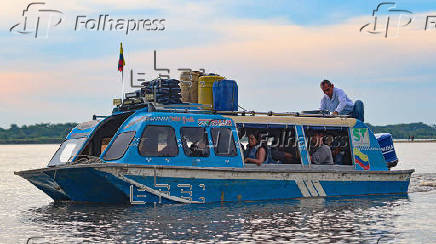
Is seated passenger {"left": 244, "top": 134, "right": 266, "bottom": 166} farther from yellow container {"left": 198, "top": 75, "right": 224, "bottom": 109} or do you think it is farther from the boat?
yellow container {"left": 198, "top": 75, "right": 224, "bottom": 109}

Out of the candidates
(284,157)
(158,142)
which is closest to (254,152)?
(284,157)

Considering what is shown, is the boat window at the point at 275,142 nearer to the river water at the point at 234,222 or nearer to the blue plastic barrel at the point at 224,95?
the blue plastic barrel at the point at 224,95

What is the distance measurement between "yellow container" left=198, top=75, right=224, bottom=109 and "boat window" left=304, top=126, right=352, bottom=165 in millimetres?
2786

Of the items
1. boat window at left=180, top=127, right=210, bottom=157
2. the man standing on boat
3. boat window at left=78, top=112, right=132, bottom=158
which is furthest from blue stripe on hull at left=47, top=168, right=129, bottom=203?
the man standing on boat

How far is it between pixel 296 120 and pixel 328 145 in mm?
1406

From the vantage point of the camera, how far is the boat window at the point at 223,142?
1627 centimetres

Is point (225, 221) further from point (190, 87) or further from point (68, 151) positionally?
point (190, 87)

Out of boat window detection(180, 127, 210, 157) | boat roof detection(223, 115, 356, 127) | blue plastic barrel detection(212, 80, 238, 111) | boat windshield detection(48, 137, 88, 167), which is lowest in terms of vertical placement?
boat windshield detection(48, 137, 88, 167)

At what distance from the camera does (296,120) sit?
17875 mm

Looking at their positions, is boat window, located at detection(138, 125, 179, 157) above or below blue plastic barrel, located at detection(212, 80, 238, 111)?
below

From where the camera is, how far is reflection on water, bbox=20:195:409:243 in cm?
1217

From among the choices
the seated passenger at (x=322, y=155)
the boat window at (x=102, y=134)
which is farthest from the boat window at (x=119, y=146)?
the seated passenger at (x=322, y=155)

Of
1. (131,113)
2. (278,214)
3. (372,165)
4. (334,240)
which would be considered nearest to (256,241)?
(334,240)

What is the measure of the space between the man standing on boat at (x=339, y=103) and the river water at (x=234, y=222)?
2678 millimetres
